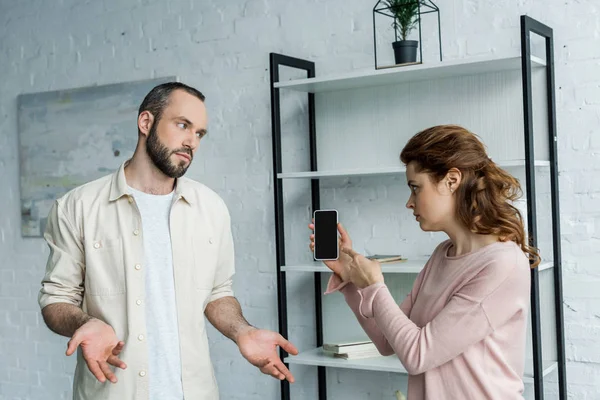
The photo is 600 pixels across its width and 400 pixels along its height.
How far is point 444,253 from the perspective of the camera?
6.77 feet

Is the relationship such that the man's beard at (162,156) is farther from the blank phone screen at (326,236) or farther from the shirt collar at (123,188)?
the blank phone screen at (326,236)

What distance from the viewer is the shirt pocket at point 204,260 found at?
94.9 inches

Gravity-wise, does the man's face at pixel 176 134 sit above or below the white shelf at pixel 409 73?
below

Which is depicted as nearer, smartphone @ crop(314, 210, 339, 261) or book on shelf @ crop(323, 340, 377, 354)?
smartphone @ crop(314, 210, 339, 261)

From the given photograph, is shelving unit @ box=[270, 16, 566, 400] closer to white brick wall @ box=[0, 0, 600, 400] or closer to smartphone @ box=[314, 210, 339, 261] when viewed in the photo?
white brick wall @ box=[0, 0, 600, 400]

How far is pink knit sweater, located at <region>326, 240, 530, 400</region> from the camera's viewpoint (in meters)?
1.86

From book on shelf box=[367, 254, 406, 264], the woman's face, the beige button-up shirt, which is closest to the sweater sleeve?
the woman's face

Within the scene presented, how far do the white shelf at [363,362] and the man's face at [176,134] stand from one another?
1200 millimetres

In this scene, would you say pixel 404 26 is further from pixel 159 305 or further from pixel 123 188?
pixel 159 305

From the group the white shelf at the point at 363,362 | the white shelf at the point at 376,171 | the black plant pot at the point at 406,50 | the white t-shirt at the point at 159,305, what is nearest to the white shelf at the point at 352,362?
the white shelf at the point at 363,362

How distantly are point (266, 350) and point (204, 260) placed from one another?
390 mm

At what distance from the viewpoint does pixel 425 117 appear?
3.28 meters

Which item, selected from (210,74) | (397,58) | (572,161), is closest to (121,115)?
(210,74)

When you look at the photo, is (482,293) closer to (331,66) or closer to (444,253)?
(444,253)
